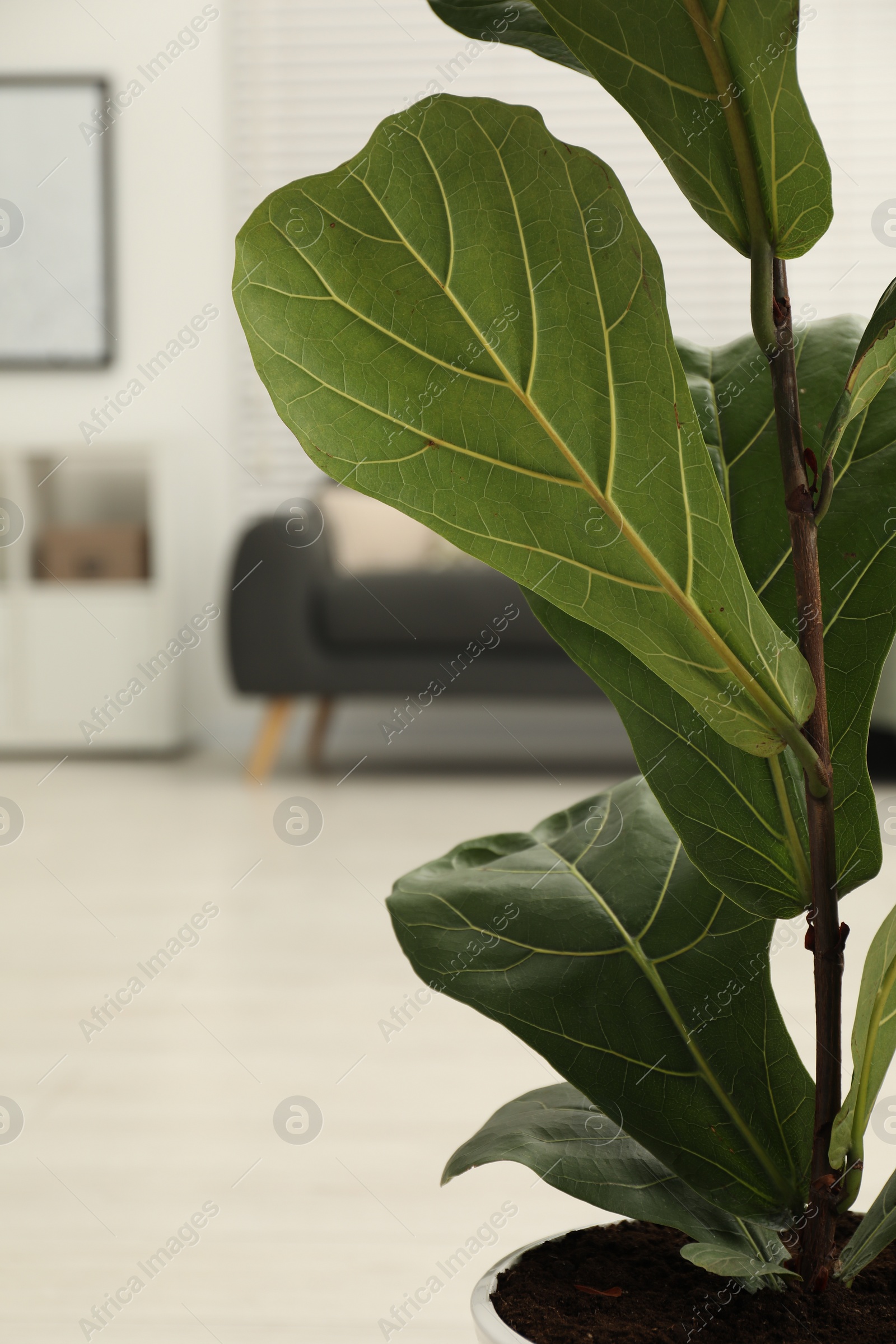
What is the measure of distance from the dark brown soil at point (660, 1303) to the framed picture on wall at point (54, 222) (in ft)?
13.8

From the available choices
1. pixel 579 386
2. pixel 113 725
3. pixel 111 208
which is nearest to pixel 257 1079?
pixel 579 386

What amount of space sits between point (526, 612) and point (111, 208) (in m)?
2.20

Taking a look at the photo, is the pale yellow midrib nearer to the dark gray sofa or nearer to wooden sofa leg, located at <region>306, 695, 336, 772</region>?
the dark gray sofa

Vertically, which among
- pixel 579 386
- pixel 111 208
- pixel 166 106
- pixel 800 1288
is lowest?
pixel 800 1288

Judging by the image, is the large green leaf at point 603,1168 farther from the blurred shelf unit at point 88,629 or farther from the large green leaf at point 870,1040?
the blurred shelf unit at point 88,629

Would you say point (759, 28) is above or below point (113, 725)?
above

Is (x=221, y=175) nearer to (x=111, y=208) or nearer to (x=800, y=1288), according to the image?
(x=111, y=208)

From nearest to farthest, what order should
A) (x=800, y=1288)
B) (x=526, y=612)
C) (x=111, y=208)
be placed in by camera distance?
(x=800, y=1288), (x=526, y=612), (x=111, y=208)

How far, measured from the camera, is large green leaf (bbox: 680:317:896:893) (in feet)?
1.26

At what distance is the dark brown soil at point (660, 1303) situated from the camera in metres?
0.36

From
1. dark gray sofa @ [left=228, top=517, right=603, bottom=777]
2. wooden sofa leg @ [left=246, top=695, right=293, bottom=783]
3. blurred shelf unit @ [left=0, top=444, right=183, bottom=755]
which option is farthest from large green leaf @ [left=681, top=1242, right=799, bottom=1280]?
blurred shelf unit @ [left=0, top=444, right=183, bottom=755]

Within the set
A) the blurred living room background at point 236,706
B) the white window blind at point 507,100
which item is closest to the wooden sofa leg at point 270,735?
the blurred living room background at point 236,706

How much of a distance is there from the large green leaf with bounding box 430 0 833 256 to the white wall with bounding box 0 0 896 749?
3.92m

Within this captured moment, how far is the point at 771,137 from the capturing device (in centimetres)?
31
